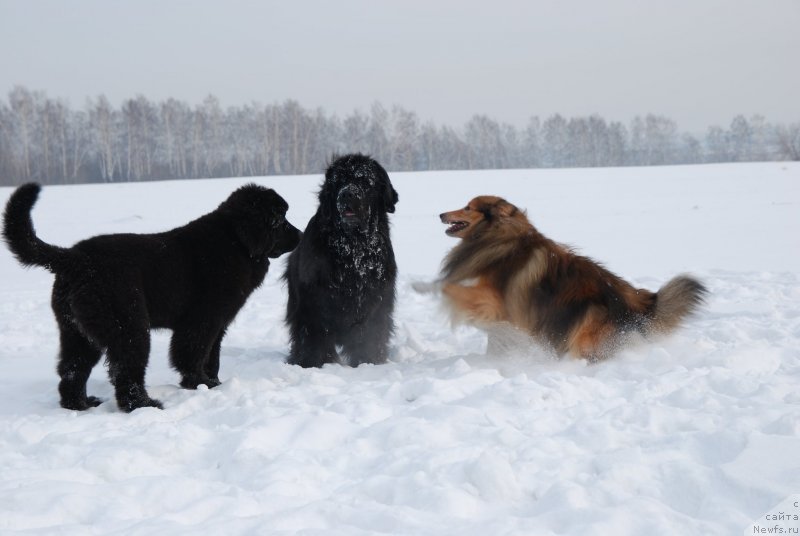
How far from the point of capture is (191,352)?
4797 mm

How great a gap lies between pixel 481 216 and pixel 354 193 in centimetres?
118

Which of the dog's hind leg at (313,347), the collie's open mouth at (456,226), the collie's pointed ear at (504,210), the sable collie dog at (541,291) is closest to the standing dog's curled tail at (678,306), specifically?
the sable collie dog at (541,291)

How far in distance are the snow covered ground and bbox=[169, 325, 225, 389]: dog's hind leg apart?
0.26m

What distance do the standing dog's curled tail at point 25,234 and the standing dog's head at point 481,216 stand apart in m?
3.17

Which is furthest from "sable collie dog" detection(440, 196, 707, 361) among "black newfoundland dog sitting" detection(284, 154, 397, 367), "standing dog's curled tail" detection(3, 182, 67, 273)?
"standing dog's curled tail" detection(3, 182, 67, 273)

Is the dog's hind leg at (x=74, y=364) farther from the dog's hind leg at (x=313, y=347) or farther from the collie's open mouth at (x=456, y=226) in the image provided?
the collie's open mouth at (x=456, y=226)

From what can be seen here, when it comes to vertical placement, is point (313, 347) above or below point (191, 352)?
below

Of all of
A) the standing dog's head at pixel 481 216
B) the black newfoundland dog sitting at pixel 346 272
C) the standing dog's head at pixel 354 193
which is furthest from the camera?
the standing dog's head at pixel 481 216

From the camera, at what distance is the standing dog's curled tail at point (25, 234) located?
154 inches

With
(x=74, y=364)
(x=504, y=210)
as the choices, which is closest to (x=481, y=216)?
(x=504, y=210)

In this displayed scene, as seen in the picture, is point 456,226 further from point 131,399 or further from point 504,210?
point 131,399

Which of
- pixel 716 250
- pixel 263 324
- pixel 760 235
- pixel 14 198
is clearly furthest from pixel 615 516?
pixel 760 235

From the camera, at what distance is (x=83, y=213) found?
25.0 meters

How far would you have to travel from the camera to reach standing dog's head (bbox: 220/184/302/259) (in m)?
→ 4.94
